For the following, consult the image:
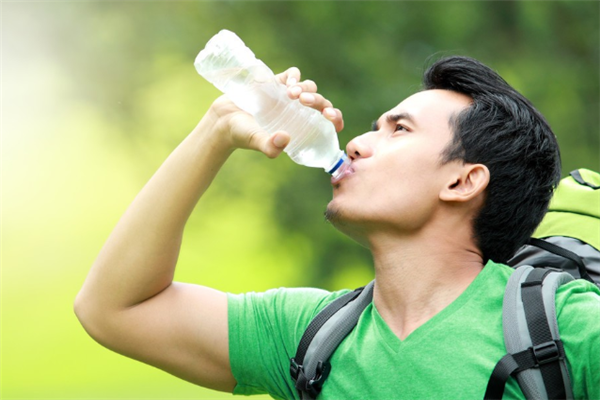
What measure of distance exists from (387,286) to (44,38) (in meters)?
9.69

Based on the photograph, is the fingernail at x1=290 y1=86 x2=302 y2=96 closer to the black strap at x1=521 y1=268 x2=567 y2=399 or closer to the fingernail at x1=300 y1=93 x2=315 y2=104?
the fingernail at x1=300 y1=93 x2=315 y2=104

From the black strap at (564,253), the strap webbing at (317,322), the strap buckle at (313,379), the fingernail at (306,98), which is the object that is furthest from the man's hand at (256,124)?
the black strap at (564,253)

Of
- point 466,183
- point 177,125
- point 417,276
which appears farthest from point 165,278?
point 177,125

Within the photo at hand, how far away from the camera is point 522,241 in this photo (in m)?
3.15

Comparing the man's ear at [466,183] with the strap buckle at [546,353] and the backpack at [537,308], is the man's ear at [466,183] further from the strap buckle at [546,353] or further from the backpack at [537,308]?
the strap buckle at [546,353]

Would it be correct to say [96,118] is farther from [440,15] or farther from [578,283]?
[578,283]

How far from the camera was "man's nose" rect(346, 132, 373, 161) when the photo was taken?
9.80ft

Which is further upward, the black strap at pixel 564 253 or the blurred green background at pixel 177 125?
the blurred green background at pixel 177 125

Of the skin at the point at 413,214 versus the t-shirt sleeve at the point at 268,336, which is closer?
the skin at the point at 413,214

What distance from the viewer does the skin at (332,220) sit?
2.91 m

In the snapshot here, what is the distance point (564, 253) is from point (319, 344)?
888mm

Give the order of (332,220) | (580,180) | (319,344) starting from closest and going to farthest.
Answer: (319,344)
(332,220)
(580,180)

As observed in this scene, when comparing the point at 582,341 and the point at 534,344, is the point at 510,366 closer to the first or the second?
the point at 534,344

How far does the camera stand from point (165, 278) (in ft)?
10.0
